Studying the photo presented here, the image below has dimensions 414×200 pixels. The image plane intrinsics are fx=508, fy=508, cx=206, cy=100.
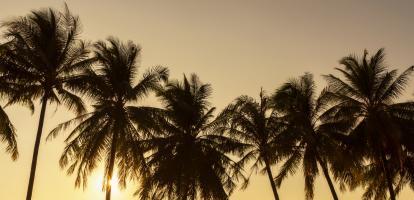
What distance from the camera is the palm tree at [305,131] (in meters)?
31.3

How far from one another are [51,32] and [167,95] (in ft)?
30.0

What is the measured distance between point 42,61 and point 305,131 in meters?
16.0

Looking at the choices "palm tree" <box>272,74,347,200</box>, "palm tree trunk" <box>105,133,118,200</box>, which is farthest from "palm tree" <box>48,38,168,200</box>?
"palm tree" <box>272,74,347,200</box>

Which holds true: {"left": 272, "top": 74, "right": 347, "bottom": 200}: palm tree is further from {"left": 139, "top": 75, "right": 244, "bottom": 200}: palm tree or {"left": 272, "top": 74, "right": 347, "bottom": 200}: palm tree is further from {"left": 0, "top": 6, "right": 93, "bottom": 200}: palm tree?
{"left": 0, "top": 6, "right": 93, "bottom": 200}: palm tree

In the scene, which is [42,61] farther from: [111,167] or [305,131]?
[305,131]

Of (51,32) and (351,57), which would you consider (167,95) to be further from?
(351,57)

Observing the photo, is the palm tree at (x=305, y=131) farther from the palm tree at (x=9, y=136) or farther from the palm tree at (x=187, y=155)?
the palm tree at (x=9, y=136)

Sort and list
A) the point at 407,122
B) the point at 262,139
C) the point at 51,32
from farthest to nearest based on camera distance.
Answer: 1. the point at 262,139
2. the point at 407,122
3. the point at 51,32

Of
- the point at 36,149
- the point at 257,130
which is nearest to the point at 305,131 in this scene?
the point at 257,130

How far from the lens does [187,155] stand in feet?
102

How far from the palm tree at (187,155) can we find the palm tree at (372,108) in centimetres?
705

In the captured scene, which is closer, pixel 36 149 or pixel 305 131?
pixel 36 149

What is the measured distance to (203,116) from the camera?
3266 centimetres

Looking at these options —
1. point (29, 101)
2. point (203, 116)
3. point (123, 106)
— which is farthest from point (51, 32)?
point (203, 116)
